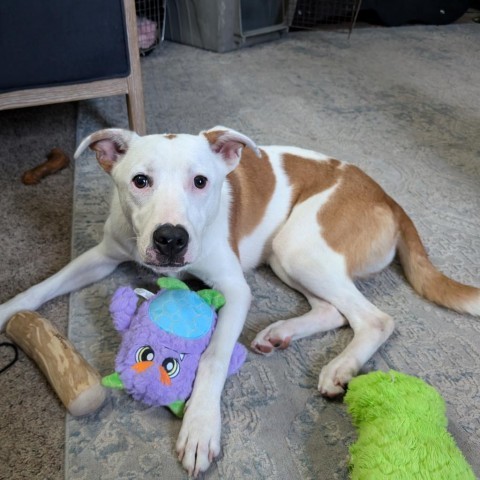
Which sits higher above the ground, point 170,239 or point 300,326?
point 170,239

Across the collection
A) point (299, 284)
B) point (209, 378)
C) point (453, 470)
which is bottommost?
point (299, 284)

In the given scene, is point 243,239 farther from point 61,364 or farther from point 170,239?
point 61,364

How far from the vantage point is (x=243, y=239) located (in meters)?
1.89

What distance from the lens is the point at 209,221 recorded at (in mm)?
1601

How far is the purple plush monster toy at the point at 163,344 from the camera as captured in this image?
51.2 inches

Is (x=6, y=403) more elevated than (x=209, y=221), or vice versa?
(x=209, y=221)

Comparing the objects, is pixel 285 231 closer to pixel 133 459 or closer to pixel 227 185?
pixel 227 185

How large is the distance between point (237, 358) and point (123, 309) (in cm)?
35

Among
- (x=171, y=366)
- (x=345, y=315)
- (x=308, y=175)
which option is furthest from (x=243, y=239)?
(x=171, y=366)

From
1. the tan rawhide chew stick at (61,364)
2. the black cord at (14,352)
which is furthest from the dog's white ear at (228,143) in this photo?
the black cord at (14,352)

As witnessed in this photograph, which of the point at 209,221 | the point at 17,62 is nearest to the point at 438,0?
the point at 17,62

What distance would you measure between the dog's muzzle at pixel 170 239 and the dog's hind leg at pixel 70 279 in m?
0.46

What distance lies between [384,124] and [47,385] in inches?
102

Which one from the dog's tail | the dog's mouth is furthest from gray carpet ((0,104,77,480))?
the dog's tail
